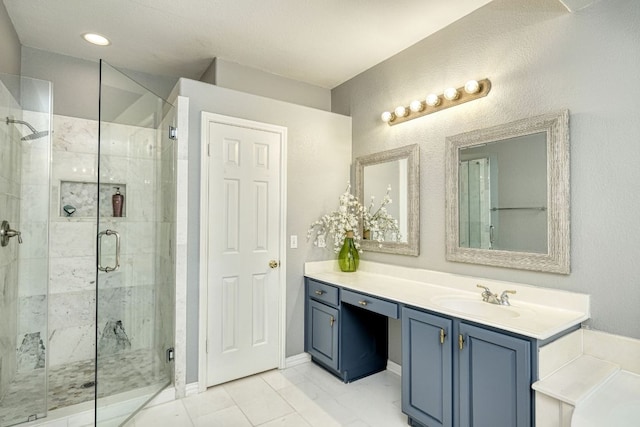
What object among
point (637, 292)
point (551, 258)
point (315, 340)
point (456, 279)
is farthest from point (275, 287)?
point (637, 292)

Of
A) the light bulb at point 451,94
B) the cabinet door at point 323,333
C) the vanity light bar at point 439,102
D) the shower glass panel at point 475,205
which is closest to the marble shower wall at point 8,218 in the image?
the cabinet door at point 323,333

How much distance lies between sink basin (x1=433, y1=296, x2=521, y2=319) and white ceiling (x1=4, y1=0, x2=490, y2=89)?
1.95m

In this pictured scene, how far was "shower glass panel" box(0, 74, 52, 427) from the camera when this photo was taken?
2.12m

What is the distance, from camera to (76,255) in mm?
2822

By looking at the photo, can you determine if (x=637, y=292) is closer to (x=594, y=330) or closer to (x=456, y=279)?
(x=594, y=330)

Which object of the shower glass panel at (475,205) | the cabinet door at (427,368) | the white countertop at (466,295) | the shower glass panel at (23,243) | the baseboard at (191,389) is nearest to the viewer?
the white countertop at (466,295)

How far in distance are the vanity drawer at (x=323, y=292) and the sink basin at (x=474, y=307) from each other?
0.83m

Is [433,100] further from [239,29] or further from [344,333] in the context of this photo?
[344,333]

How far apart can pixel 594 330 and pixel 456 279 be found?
786 millimetres

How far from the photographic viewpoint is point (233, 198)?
268 cm

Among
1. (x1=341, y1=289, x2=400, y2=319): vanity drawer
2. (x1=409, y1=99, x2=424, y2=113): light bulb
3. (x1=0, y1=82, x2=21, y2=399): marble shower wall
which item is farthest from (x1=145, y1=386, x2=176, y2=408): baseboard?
(x1=409, y1=99, x2=424, y2=113): light bulb

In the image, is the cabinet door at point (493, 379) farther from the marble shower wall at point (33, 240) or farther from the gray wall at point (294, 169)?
the marble shower wall at point (33, 240)

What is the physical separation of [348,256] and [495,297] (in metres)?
1.32

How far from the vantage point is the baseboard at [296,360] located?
293 cm
